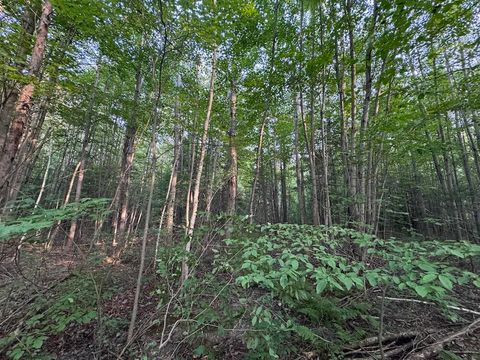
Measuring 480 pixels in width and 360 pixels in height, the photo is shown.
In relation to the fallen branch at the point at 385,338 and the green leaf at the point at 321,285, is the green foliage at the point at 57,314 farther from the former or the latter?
the fallen branch at the point at 385,338

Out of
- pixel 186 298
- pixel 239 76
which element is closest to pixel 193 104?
pixel 239 76

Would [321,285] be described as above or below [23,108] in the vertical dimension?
below

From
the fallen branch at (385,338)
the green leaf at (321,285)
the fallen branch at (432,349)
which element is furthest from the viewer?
the fallen branch at (385,338)

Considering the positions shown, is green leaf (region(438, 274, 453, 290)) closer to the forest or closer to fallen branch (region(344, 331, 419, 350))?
the forest

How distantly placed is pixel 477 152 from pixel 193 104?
1025 centimetres

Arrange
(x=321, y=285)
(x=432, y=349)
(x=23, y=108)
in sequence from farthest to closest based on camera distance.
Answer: (x=23, y=108) → (x=432, y=349) → (x=321, y=285)

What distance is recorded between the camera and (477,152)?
25.1ft

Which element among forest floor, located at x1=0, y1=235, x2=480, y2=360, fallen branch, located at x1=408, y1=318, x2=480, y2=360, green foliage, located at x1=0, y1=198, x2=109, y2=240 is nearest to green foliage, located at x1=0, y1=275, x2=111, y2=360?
forest floor, located at x1=0, y1=235, x2=480, y2=360

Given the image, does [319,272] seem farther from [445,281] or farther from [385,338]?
[385,338]

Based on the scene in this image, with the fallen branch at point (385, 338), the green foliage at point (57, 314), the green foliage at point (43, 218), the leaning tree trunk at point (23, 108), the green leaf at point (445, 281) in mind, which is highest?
the leaning tree trunk at point (23, 108)

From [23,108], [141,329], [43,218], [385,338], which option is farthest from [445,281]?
[23,108]

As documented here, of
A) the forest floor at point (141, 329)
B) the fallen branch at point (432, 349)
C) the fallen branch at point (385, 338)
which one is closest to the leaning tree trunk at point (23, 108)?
the forest floor at point (141, 329)

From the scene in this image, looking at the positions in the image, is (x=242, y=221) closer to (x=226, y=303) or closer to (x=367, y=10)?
(x=226, y=303)

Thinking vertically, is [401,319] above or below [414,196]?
below
